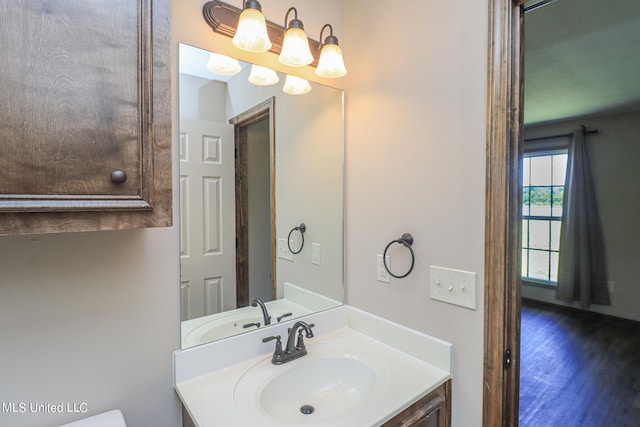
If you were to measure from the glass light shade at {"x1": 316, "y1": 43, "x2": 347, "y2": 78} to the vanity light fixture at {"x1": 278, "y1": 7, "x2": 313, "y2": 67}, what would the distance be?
0.31 feet

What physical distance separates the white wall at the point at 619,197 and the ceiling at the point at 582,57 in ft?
0.86

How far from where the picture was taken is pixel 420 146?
1.21 metres

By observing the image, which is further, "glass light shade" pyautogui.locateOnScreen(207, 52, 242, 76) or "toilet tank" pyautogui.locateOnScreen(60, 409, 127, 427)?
"glass light shade" pyautogui.locateOnScreen(207, 52, 242, 76)

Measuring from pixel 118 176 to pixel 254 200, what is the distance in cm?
71

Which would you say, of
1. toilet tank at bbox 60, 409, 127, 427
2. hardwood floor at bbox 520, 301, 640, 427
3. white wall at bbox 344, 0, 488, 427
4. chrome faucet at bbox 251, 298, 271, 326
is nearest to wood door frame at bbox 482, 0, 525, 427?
white wall at bbox 344, 0, 488, 427

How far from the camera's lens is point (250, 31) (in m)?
1.09

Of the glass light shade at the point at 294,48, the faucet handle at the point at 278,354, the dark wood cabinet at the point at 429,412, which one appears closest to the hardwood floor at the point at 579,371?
the dark wood cabinet at the point at 429,412

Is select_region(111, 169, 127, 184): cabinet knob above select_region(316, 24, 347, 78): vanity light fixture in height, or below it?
below

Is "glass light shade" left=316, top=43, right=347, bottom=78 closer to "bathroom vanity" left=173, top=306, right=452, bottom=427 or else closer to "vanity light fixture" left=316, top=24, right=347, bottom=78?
"vanity light fixture" left=316, top=24, right=347, bottom=78

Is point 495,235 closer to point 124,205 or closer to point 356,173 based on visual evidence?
point 356,173

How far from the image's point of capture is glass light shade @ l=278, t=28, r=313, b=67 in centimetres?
120

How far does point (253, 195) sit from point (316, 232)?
0.39 meters

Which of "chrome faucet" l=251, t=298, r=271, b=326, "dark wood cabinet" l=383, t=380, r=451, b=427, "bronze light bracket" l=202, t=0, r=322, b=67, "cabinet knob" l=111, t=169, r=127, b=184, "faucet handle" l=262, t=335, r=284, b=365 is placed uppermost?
"bronze light bracket" l=202, t=0, r=322, b=67

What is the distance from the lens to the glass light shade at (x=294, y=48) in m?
1.20
